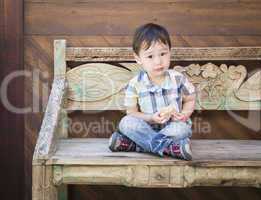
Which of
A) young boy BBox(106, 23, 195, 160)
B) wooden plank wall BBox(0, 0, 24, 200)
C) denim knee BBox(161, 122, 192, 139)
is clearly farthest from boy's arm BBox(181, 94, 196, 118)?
wooden plank wall BBox(0, 0, 24, 200)

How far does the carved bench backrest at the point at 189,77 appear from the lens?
Result: 2348 mm

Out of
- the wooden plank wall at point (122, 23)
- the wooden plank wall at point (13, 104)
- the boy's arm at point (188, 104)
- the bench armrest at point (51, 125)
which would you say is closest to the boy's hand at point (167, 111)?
the boy's arm at point (188, 104)

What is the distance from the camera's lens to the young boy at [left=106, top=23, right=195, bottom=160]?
1.84 m

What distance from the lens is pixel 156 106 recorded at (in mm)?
2018

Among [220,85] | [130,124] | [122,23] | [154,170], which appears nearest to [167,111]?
[130,124]

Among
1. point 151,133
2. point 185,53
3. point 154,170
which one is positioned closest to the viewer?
point 154,170

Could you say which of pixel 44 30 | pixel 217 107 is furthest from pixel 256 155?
pixel 44 30

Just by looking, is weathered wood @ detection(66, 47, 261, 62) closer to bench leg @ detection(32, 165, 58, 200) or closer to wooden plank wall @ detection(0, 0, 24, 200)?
wooden plank wall @ detection(0, 0, 24, 200)

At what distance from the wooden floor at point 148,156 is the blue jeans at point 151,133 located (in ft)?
0.14

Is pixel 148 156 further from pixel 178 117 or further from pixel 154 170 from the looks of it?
pixel 178 117

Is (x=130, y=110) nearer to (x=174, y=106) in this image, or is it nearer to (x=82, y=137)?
(x=174, y=106)

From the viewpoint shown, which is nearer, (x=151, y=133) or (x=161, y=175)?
(x=161, y=175)

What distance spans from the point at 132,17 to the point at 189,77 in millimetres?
416

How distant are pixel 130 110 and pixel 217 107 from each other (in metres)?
0.55
